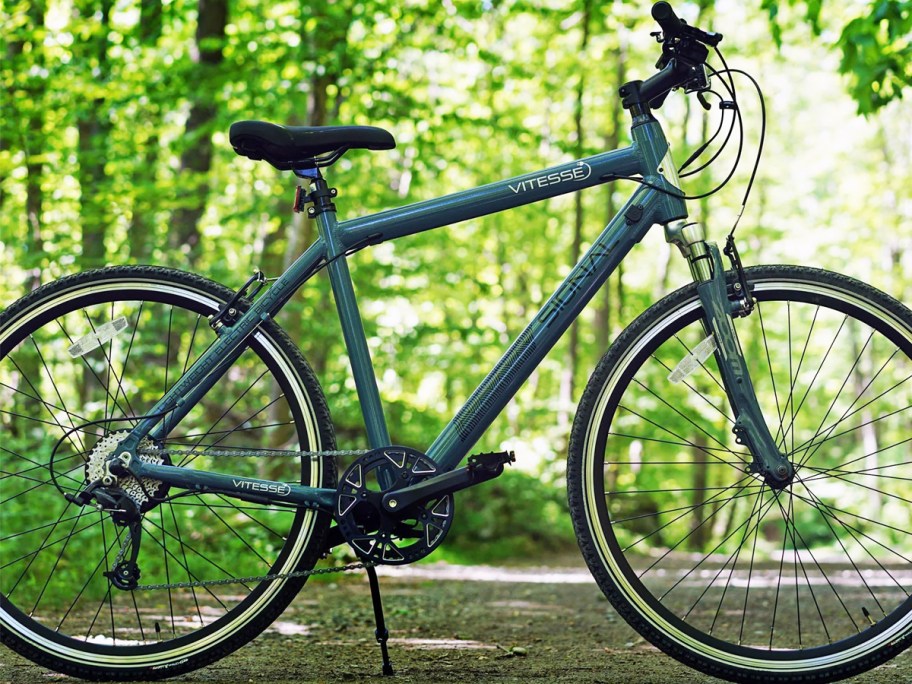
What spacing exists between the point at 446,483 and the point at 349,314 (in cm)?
53

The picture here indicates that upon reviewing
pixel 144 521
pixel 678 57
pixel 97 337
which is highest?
pixel 678 57

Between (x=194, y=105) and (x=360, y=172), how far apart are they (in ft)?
4.71

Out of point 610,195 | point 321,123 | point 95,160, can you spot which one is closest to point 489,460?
point 321,123

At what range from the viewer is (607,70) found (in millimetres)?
11719

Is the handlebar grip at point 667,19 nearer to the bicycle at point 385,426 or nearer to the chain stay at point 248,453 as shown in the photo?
the bicycle at point 385,426

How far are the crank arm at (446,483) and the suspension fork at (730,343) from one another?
62 centimetres

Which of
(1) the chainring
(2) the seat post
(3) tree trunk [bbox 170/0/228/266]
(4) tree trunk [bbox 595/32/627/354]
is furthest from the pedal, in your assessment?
(4) tree trunk [bbox 595/32/627/354]

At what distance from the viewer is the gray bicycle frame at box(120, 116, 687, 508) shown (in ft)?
7.67

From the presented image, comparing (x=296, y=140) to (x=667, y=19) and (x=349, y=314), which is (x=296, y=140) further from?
(x=667, y=19)

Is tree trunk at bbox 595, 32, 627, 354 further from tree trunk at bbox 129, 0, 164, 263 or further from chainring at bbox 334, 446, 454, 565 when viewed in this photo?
chainring at bbox 334, 446, 454, 565

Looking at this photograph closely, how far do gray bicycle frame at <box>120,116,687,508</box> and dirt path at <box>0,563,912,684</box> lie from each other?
58 centimetres

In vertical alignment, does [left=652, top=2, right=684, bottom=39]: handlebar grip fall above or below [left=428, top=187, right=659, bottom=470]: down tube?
above

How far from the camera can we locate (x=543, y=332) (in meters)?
2.38

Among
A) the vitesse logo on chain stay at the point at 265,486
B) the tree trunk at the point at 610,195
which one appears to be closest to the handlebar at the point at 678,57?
the vitesse logo on chain stay at the point at 265,486
